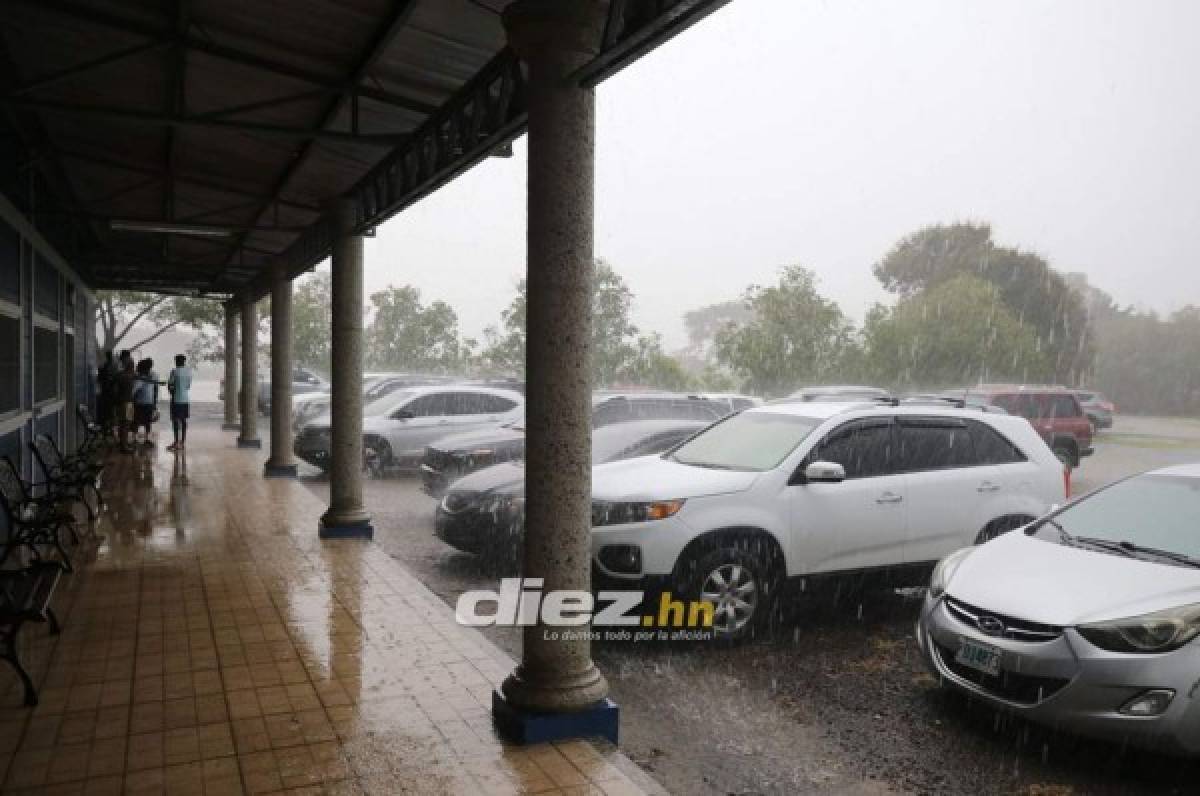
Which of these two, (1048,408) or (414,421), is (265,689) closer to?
(414,421)

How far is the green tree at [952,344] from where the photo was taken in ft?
128

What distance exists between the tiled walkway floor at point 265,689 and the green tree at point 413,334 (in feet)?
144

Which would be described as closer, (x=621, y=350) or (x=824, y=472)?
(x=824, y=472)

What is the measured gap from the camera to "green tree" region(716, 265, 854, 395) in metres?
37.2

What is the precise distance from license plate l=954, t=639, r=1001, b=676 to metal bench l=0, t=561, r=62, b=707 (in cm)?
471

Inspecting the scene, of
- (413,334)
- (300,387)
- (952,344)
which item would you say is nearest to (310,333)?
(413,334)

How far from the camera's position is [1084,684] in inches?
173

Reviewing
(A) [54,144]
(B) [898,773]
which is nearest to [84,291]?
(A) [54,144]

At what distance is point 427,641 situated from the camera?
5949 mm

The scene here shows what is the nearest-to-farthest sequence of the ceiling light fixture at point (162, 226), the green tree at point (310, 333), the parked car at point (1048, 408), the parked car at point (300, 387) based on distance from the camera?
the ceiling light fixture at point (162, 226)
the parked car at point (1048, 408)
the parked car at point (300, 387)
the green tree at point (310, 333)

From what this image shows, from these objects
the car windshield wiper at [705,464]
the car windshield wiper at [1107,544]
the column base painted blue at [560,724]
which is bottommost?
the column base painted blue at [560,724]

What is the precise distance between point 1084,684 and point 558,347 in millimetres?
2912

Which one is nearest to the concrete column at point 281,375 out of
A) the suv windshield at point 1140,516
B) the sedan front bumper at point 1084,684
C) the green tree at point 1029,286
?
the suv windshield at point 1140,516

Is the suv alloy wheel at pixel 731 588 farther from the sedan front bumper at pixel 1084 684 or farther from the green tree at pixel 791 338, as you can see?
the green tree at pixel 791 338
